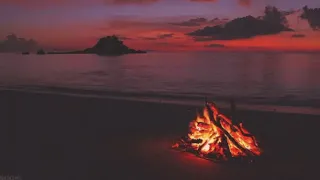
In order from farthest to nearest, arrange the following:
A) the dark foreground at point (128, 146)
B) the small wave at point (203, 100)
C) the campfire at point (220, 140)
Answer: the small wave at point (203, 100) → the campfire at point (220, 140) → the dark foreground at point (128, 146)

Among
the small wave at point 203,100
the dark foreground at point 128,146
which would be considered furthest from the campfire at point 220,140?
the small wave at point 203,100

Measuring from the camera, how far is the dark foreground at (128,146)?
7.38 m

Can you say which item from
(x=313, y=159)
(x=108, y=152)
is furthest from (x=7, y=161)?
(x=313, y=159)

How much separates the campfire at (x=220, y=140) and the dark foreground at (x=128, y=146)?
0.29 meters

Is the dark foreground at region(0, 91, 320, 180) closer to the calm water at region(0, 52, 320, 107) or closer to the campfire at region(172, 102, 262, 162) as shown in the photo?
the campfire at region(172, 102, 262, 162)

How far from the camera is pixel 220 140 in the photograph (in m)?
8.24

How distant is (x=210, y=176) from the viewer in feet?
23.5

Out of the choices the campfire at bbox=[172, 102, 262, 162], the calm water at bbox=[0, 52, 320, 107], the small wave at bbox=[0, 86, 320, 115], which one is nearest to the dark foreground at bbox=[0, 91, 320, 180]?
the campfire at bbox=[172, 102, 262, 162]

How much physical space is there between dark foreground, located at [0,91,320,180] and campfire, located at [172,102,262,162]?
29 centimetres

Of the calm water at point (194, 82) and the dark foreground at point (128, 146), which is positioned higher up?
the dark foreground at point (128, 146)

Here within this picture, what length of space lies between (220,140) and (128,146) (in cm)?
256

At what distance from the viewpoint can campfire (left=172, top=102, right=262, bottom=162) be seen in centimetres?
817

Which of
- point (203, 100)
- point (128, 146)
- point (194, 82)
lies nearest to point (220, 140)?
point (128, 146)

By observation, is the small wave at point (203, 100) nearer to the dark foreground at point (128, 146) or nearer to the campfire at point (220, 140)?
the dark foreground at point (128, 146)
